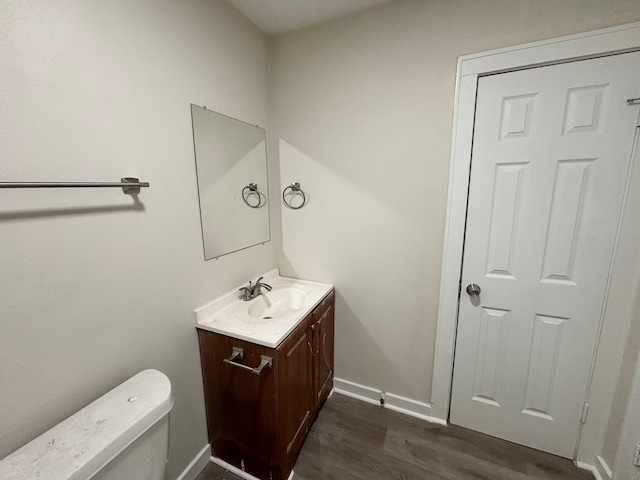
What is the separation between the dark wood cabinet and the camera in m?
1.22

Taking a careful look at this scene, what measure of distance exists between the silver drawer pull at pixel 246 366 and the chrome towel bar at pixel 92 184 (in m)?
0.84

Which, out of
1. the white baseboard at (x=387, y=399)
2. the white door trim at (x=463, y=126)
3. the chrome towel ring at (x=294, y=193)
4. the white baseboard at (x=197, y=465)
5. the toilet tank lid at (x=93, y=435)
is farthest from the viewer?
the chrome towel ring at (x=294, y=193)

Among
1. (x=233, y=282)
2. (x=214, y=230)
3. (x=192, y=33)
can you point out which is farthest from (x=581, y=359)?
(x=192, y=33)

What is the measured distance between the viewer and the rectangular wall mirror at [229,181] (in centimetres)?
137

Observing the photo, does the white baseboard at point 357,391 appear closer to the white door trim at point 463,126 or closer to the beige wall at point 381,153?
the beige wall at point 381,153

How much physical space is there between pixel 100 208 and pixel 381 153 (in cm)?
142

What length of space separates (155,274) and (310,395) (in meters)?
1.16

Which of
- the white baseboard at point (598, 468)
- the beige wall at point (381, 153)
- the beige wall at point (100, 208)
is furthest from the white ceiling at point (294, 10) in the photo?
the white baseboard at point (598, 468)

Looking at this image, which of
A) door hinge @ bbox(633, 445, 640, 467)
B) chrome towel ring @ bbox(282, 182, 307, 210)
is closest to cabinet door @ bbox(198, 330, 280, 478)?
chrome towel ring @ bbox(282, 182, 307, 210)

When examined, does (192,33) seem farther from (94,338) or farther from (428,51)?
(94,338)

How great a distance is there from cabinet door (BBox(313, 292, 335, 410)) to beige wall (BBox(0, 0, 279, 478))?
26.6 inches

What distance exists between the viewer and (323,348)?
5.74 feet

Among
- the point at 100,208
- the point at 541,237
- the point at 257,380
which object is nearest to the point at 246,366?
the point at 257,380

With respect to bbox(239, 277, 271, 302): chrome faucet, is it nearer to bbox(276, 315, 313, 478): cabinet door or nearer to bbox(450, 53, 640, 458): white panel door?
bbox(276, 315, 313, 478): cabinet door
